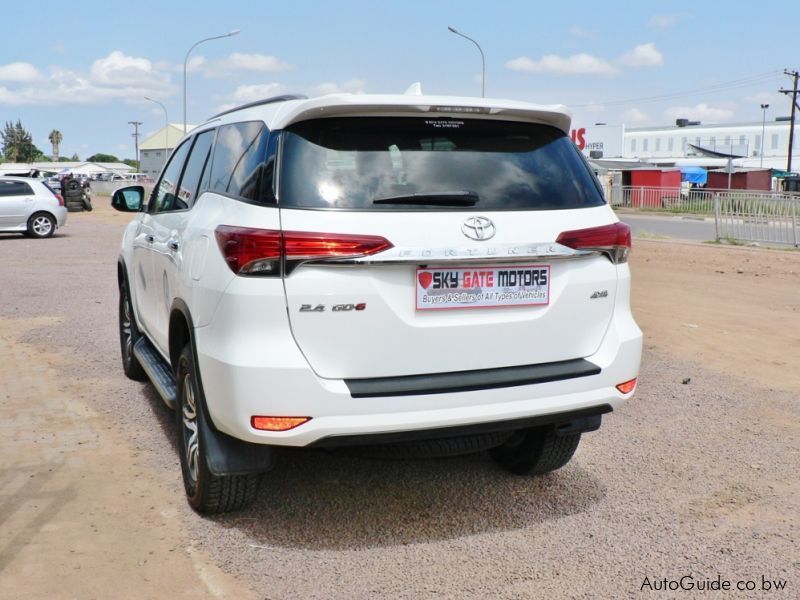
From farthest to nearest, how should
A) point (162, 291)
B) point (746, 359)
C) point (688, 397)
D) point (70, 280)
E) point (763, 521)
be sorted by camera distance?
→ 1. point (70, 280)
2. point (746, 359)
3. point (688, 397)
4. point (162, 291)
5. point (763, 521)

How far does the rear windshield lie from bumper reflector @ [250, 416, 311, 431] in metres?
0.81

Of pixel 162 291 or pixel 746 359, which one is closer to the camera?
pixel 162 291

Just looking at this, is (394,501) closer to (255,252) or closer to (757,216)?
(255,252)

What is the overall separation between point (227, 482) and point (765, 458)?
301 cm

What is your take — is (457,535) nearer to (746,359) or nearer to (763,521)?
(763,521)

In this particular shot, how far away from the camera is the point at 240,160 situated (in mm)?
3744

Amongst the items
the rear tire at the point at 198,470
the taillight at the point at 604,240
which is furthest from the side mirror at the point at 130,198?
the taillight at the point at 604,240

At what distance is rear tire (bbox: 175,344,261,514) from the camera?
3.68m

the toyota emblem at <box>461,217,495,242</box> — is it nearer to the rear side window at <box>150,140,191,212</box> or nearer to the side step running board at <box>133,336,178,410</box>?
the side step running board at <box>133,336,178,410</box>

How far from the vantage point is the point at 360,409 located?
3.26 meters

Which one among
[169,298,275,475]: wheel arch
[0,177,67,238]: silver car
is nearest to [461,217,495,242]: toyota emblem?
[169,298,275,475]: wheel arch

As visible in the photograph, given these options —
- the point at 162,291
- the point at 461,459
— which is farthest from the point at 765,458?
the point at 162,291

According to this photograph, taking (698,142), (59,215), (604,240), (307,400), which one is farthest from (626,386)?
(698,142)

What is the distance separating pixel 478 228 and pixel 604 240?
0.65 metres
